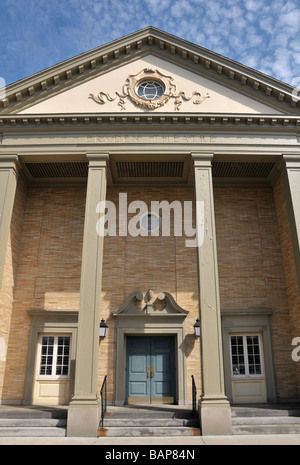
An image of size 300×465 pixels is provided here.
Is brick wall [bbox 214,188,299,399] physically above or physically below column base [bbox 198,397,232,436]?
above

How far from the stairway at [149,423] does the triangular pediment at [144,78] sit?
9.15 m

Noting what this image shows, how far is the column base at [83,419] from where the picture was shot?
29.3 feet

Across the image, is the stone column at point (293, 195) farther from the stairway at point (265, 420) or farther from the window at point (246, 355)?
the stairway at point (265, 420)

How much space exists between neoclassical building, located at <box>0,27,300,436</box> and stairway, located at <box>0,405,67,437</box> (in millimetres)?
2095

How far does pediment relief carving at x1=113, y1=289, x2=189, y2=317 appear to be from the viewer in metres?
12.6

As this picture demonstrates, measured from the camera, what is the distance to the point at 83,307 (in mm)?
10086

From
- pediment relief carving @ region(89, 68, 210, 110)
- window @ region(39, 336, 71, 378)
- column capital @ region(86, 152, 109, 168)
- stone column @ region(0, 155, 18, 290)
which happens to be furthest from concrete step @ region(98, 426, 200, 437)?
pediment relief carving @ region(89, 68, 210, 110)

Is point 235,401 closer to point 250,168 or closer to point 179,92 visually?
point 250,168

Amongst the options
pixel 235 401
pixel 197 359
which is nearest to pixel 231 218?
pixel 197 359

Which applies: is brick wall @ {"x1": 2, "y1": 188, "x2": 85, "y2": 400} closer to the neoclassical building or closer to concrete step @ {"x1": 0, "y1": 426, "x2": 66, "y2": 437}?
the neoclassical building

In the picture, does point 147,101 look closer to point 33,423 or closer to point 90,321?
point 90,321

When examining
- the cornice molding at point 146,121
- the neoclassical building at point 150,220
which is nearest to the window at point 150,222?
the neoclassical building at point 150,220

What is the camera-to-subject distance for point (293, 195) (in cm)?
1165

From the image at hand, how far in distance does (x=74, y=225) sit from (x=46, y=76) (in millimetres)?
5259
